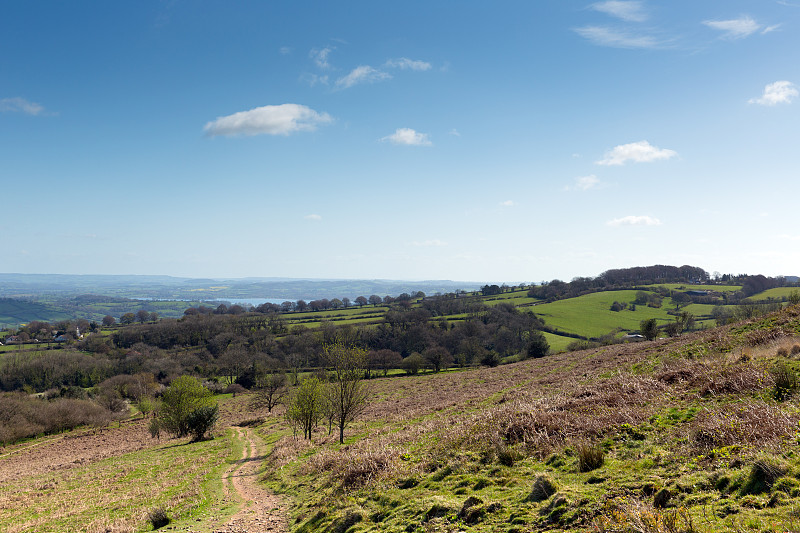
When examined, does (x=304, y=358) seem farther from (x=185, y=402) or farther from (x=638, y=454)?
(x=638, y=454)

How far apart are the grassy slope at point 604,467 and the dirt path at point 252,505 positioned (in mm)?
812

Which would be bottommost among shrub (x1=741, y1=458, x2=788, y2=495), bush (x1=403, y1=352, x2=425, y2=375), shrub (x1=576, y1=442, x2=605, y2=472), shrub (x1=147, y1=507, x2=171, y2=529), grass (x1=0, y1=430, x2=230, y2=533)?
bush (x1=403, y1=352, x2=425, y2=375)

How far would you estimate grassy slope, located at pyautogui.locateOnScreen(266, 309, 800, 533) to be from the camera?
23.1 feet

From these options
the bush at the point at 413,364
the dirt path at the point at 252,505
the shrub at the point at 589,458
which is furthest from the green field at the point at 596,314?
the shrub at the point at 589,458

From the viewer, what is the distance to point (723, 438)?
9.23 metres

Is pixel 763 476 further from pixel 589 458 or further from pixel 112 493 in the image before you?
pixel 112 493

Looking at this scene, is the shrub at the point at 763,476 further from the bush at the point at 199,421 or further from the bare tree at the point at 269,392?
the bare tree at the point at 269,392

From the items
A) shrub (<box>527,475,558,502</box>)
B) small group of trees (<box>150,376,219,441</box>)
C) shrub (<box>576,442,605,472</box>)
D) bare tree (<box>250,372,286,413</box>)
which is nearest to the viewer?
shrub (<box>527,475,558,502</box>)

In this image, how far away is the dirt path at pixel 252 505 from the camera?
43.4ft

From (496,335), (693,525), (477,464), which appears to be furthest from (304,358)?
(693,525)

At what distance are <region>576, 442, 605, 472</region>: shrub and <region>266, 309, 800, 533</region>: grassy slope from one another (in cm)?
30

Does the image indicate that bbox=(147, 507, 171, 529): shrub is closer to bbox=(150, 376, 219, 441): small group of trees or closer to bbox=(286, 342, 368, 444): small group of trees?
bbox=(286, 342, 368, 444): small group of trees


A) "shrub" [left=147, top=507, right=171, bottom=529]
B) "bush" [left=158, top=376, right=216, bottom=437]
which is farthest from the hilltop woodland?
"shrub" [left=147, top=507, right=171, bottom=529]

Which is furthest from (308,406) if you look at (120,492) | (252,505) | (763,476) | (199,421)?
(763,476)
